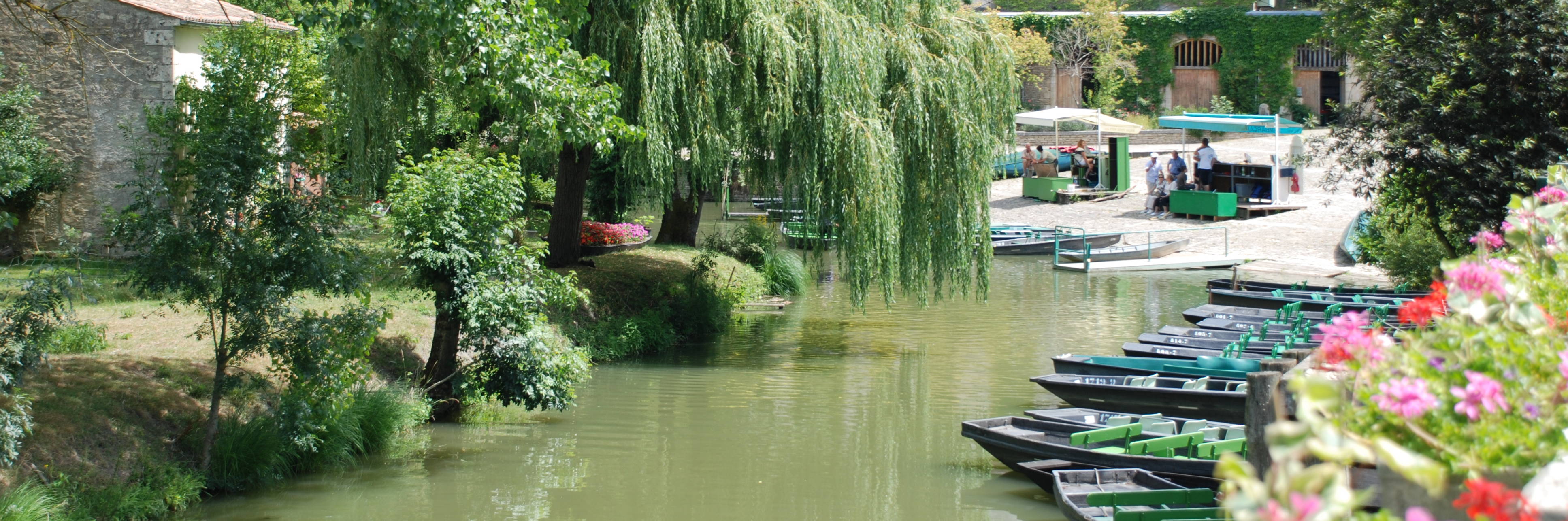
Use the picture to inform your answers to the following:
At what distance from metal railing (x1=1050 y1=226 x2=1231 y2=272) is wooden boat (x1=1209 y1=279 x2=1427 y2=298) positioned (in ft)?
17.2

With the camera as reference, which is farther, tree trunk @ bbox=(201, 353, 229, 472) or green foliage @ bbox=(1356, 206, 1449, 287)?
green foliage @ bbox=(1356, 206, 1449, 287)

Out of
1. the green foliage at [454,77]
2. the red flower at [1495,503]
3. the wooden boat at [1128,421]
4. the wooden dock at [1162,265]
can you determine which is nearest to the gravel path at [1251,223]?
the wooden dock at [1162,265]

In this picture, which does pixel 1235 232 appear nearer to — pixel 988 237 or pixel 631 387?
pixel 988 237

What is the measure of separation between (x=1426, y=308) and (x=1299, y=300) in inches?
547

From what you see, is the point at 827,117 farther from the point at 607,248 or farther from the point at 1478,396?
the point at 1478,396

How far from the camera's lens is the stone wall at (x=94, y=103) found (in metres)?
16.4

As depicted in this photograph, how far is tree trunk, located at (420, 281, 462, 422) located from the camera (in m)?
11.0

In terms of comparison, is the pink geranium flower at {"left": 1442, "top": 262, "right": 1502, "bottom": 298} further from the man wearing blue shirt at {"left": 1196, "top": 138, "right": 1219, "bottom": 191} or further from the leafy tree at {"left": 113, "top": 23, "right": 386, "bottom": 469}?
the man wearing blue shirt at {"left": 1196, "top": 138, "right": 1219, "bottom": 191}

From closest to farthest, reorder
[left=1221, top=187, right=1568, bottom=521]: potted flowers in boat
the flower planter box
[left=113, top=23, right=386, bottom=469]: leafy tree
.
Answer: [left=1221, top=187, right=1568, bottom=521]: potted flowers in boat → [left=113, top=23, right=386, bottom=469]: leafy tree → the flower planter box

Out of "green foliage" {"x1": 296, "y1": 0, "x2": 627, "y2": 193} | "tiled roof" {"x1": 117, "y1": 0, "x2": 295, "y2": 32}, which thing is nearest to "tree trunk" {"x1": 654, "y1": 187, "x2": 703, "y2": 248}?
"green foliage" {"x1": 296, "y1": 0, "x2": 627, "y2": 193}

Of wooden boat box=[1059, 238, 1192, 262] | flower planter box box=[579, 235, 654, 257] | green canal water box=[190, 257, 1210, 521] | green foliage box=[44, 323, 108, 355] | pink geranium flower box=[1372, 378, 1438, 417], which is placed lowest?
green canal water box=[190, 257, 1210, 521]

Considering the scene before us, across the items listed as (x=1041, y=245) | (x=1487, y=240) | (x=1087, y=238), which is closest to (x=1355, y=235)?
(x=1087, y=238)

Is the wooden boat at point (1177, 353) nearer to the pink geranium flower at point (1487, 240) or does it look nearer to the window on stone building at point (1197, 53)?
the pink geranium flower at point (1487, 240)

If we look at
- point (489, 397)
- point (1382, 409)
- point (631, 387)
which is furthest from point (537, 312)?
point (1382, 409)
